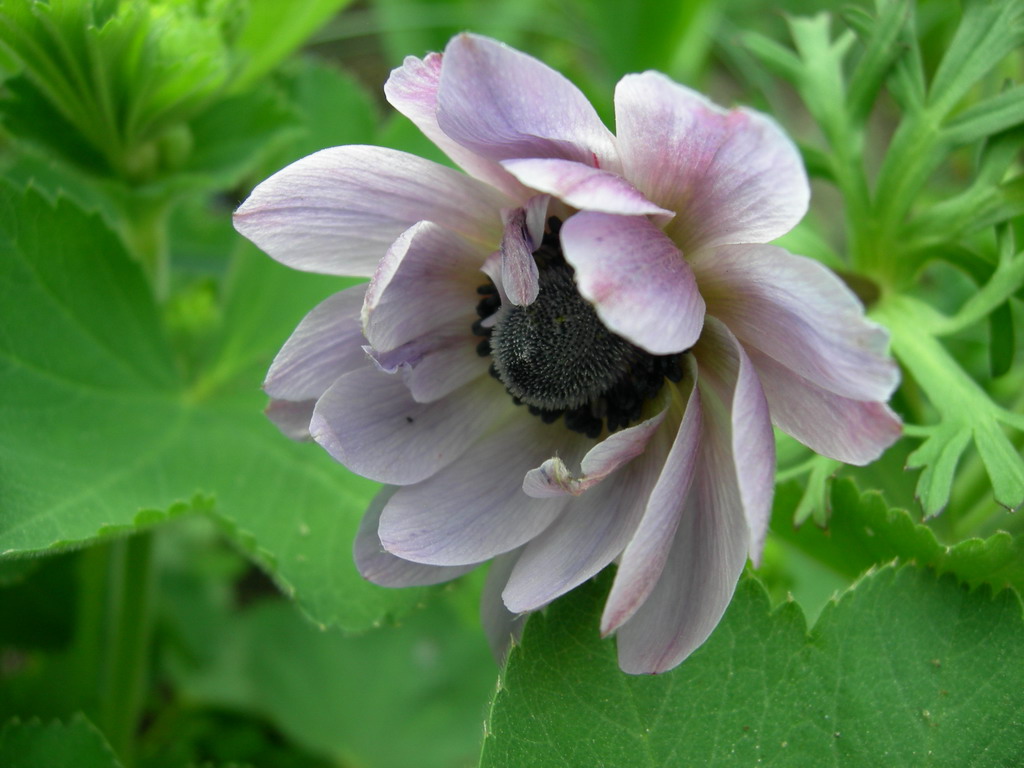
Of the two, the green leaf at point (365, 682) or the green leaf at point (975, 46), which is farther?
the green leaf at point (365, 682)

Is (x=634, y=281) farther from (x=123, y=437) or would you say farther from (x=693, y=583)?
(x=123, y=437)

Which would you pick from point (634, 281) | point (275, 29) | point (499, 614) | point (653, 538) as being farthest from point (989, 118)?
point (275, 29)

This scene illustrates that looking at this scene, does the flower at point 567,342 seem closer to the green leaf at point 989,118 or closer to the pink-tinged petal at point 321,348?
the pink-tinged petal at point 321,348

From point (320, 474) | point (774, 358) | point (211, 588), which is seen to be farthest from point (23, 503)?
point (211, 588)

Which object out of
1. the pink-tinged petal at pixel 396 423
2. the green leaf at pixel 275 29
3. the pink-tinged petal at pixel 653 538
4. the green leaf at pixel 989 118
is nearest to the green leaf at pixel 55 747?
the pink-tinged petal at pixel 396 423

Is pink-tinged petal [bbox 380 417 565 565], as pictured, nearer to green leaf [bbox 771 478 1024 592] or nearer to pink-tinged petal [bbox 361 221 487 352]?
pink-tinged petal [bbox 361 221 487 352]

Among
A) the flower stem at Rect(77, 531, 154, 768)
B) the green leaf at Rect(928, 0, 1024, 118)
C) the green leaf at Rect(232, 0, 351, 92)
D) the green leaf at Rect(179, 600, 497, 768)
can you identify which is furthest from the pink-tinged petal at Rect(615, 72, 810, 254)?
the green leaf at Rect(179, 600, 497, 768)
